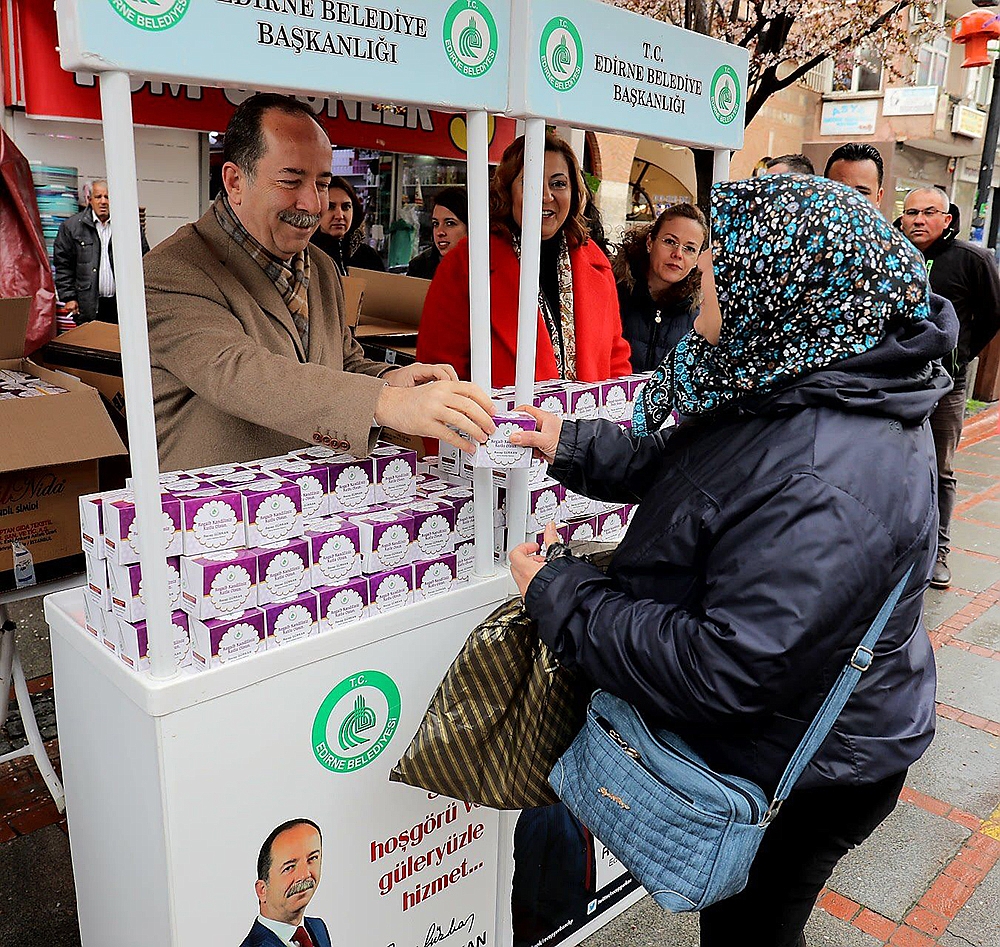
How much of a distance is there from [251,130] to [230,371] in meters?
0.57

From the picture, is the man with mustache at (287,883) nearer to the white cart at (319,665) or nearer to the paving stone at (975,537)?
the white cart at (319,665)

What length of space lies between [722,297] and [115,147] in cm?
96

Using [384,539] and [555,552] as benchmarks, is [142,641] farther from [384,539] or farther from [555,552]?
[555,552]

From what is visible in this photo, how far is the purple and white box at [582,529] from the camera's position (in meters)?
2.30

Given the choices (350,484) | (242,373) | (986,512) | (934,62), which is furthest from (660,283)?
(934,62)

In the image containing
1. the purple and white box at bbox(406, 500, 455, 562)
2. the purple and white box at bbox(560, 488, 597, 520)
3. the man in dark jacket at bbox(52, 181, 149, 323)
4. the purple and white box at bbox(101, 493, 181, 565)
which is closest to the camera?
the purple and white box at bbox(101, 493, 181, 565)

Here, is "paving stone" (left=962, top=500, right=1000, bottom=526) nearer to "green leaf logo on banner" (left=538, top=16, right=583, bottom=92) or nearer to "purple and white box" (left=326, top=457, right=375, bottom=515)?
"green leaf logo on banner" (left=538, top=16, right=583, bottom=92)

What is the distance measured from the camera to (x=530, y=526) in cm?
218

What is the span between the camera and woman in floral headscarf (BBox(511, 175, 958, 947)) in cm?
133

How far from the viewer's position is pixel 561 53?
6.22 ft

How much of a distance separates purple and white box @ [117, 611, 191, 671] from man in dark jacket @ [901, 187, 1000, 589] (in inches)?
176

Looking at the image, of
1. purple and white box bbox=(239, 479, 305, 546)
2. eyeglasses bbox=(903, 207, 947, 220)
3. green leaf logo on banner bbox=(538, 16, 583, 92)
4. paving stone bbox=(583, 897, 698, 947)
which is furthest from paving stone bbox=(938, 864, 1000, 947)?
eyeglasses bbox=(903, 207, 947, 220)

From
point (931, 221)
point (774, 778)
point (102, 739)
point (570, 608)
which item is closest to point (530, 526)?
point (570, 608)

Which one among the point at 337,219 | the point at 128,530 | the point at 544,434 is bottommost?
the point at 128,530
